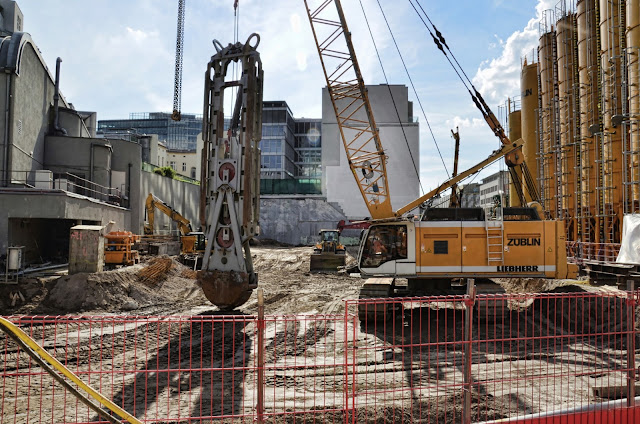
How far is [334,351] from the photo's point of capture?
871 cm

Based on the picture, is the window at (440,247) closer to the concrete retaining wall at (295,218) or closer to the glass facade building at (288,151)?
the concrete retaining wall at (295,218)

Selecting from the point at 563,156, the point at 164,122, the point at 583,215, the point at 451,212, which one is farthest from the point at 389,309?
the point at 164,122

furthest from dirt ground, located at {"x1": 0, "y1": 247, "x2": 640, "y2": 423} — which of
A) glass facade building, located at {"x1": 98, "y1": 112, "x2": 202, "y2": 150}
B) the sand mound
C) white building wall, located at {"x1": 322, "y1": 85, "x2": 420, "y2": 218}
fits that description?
glass facade building, located at {"x1": 98, "y1": 112, "x2": 202, "y2": 150}

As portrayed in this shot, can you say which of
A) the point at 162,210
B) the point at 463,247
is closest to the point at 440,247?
the point at 463,247

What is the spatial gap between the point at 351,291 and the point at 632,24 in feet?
49.8

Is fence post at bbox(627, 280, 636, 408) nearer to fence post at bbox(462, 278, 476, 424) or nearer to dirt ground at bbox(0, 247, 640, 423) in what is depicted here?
dirt ground at bbox(0, 247, 640, 423)

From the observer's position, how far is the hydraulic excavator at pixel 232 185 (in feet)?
41.8

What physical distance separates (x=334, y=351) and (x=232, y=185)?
5878mm

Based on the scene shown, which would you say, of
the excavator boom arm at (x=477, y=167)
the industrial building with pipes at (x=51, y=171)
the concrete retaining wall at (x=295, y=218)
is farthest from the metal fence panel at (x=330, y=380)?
the concrete retaining wall at (x=295, y=218)

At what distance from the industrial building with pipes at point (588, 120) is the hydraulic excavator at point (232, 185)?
13375 millimetres

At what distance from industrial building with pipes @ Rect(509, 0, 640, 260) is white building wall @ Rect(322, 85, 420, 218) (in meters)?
21.1

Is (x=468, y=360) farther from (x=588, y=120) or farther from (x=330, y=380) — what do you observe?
(x=588, y=120)

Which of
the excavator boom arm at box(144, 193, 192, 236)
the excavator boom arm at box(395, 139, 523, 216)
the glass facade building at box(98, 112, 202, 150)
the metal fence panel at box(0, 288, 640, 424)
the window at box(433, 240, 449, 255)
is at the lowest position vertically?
the metal fence panel at box(0, 288, 640, 424)

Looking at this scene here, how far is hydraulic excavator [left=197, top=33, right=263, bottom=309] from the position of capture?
502 inches
